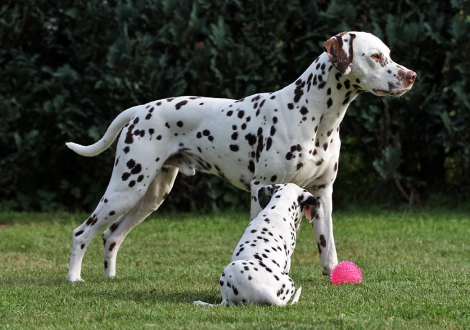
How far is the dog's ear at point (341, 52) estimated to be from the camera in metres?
6.47

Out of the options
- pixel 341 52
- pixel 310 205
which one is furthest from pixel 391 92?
pixel 310 205

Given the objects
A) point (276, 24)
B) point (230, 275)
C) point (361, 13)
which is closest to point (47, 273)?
point (230, 275)

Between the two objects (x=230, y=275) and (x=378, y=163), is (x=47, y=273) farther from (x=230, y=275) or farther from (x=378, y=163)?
(x=378, y=163)

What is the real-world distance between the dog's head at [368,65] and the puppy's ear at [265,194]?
1082 millimetres

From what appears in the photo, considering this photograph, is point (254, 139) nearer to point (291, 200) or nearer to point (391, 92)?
point (291, 200)

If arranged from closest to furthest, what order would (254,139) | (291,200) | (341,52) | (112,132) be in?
1. (291,200)
2. (341,52)
3. (254,139)
4. (112,132)

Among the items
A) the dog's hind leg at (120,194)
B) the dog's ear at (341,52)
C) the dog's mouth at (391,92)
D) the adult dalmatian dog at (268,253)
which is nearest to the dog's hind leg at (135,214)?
the dog's hind leg at (120,194)

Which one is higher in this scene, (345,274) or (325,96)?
(325,96)

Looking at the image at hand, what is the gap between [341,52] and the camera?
6.49 m

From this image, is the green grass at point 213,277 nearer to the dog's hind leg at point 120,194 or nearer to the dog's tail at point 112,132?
the dog's hind leg at point 120,194

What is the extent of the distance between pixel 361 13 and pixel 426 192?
2.83 metres

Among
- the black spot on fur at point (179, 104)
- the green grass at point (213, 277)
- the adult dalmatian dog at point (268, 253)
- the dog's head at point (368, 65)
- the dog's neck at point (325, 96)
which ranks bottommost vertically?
the green grass at point (213, 277)

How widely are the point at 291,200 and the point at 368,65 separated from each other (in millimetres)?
1305

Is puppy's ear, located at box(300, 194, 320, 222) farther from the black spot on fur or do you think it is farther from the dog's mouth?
the black spot on fur
